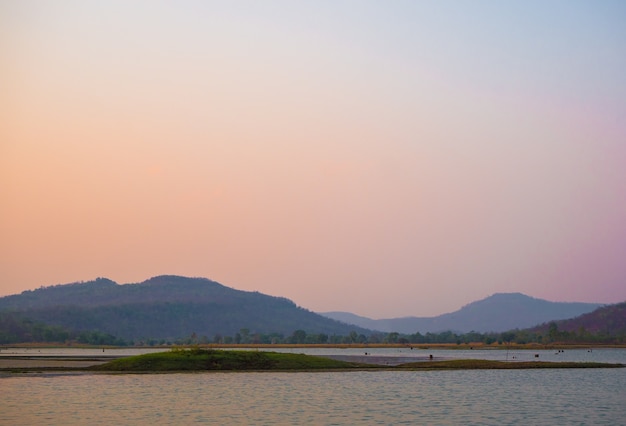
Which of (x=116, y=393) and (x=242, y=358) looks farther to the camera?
(x=242, y=358)

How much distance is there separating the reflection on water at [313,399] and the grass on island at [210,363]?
5567mm

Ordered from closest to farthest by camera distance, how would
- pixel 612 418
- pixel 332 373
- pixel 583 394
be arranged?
pixel 612 418
pixel 583 394
pixel 332 373

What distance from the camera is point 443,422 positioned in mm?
54406

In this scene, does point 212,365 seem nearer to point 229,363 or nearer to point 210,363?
point 210,363

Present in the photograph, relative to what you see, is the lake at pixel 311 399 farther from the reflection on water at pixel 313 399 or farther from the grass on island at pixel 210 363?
the grass on island at pixel 210 363

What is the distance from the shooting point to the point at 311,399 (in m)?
69.2

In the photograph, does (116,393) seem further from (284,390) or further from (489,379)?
(489,379)

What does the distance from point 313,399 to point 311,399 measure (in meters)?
0.16

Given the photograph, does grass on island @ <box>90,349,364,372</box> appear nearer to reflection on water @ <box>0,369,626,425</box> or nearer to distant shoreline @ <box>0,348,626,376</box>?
distant shoreline @ <box>0,348,626,376</box>

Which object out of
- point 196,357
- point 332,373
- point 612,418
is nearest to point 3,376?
point 196,357

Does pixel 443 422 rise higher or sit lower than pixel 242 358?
lower

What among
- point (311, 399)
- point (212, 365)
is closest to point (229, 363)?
point (212, 365)

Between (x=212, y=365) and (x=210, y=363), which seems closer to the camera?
(x=212, y=365)

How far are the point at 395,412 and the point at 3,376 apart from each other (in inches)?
1985
